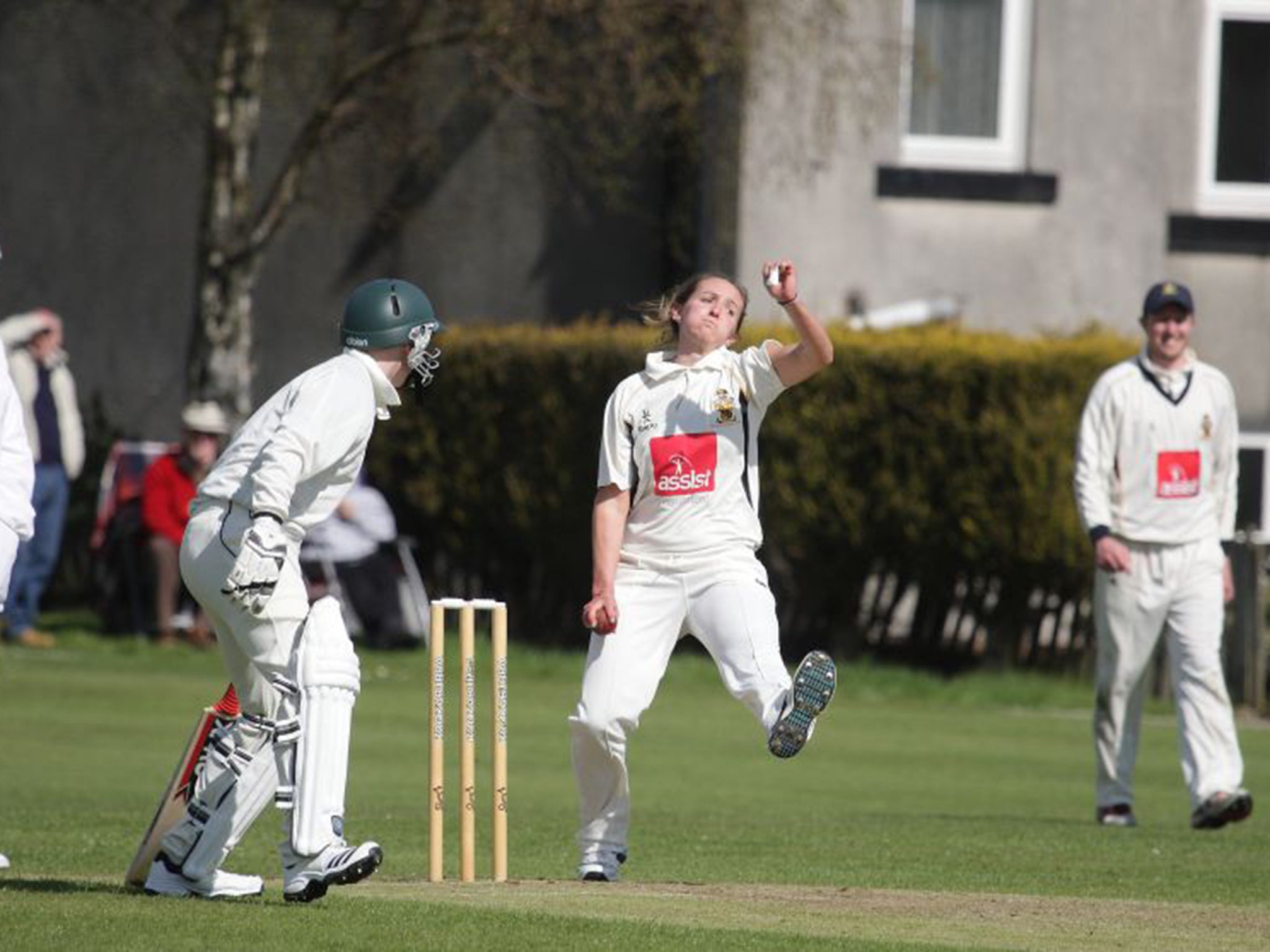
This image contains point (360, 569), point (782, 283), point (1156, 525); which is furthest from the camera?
point (360, 569)

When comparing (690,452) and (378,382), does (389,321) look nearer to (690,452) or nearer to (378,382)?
(378,382)

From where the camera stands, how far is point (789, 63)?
61.6ft

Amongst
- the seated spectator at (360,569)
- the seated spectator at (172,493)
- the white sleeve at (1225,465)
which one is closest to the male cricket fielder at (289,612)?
the white sleeve at (1225,465)

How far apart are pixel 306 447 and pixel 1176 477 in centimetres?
535

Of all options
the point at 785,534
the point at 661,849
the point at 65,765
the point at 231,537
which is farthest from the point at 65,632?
the point at 231,537

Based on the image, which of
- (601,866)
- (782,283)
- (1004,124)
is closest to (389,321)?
(782,283)

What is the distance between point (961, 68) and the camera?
2023 centimetres

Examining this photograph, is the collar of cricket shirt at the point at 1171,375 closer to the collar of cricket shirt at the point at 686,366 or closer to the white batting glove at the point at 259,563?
the collar of cricket shirt at the point at 686,366

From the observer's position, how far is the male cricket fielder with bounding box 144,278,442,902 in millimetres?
7102

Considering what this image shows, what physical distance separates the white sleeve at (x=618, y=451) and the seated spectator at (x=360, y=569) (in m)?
10.3

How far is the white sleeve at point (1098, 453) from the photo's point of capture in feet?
37.5

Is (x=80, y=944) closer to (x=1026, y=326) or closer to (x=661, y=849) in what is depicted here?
(x=661, y=849)

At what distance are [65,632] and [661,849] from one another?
33.6 feet

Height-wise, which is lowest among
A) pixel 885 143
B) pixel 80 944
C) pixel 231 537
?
pixel 80 944
